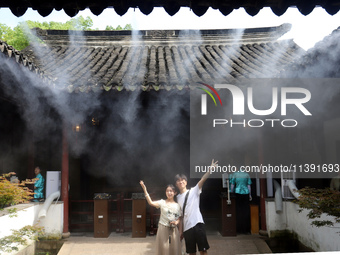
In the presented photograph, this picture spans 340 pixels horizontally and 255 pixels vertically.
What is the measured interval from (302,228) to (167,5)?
20.4 ft

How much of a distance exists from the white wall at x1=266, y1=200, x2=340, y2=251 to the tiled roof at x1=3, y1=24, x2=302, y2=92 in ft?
10.5

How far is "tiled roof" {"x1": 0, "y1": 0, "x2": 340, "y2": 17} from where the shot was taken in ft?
7.80

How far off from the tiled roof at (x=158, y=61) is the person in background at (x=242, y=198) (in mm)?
2745

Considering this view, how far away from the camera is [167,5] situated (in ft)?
7.88

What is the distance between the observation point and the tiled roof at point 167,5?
238cm

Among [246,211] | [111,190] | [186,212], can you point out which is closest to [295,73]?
[186,212]

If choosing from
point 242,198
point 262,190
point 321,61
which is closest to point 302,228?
point 262,190

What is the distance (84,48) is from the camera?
1076 cm

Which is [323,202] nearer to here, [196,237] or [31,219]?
[196,237]

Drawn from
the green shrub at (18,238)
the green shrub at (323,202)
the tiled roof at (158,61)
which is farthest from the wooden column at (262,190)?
the green shrub at (18,238)

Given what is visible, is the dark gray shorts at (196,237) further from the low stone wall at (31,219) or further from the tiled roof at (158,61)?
the low stone wall at (31,219)

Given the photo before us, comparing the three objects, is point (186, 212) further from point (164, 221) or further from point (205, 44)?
point (205, 44)
